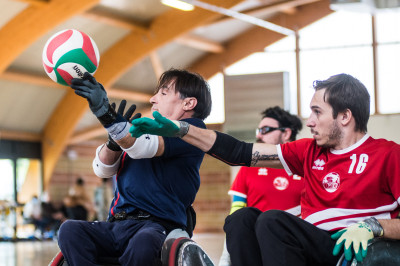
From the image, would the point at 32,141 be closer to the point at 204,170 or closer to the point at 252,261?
the point at 204,170

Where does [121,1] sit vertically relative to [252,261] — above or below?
above

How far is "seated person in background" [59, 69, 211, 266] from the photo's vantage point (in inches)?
112

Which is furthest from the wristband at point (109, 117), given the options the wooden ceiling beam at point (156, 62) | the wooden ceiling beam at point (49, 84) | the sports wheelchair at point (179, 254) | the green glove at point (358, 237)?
the wooden ceiling beam at point (156, 62)

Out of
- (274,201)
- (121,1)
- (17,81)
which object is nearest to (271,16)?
(121,1)

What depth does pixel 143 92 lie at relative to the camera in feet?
67.6

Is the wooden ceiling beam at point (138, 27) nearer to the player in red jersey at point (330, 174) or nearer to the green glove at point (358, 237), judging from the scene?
the player in red jersey at point (330, 174)

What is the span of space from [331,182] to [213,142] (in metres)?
0.56

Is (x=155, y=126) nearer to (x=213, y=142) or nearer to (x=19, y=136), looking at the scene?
(x=213, y=142)

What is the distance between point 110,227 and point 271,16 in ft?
60.5

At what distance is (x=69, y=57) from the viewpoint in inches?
122

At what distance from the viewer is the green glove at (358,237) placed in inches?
94.1

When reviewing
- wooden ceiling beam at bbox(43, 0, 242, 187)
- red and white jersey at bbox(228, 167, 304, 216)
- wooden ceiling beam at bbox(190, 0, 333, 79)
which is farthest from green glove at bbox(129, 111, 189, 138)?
wooden ceiling beam at bbox(190, 0, 333, 79)

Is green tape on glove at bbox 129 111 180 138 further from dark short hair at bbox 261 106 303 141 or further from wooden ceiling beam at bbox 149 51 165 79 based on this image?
wooden ceiling beam at bbox 149 51 165 79

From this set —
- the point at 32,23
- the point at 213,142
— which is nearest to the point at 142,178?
the point at 213,142
